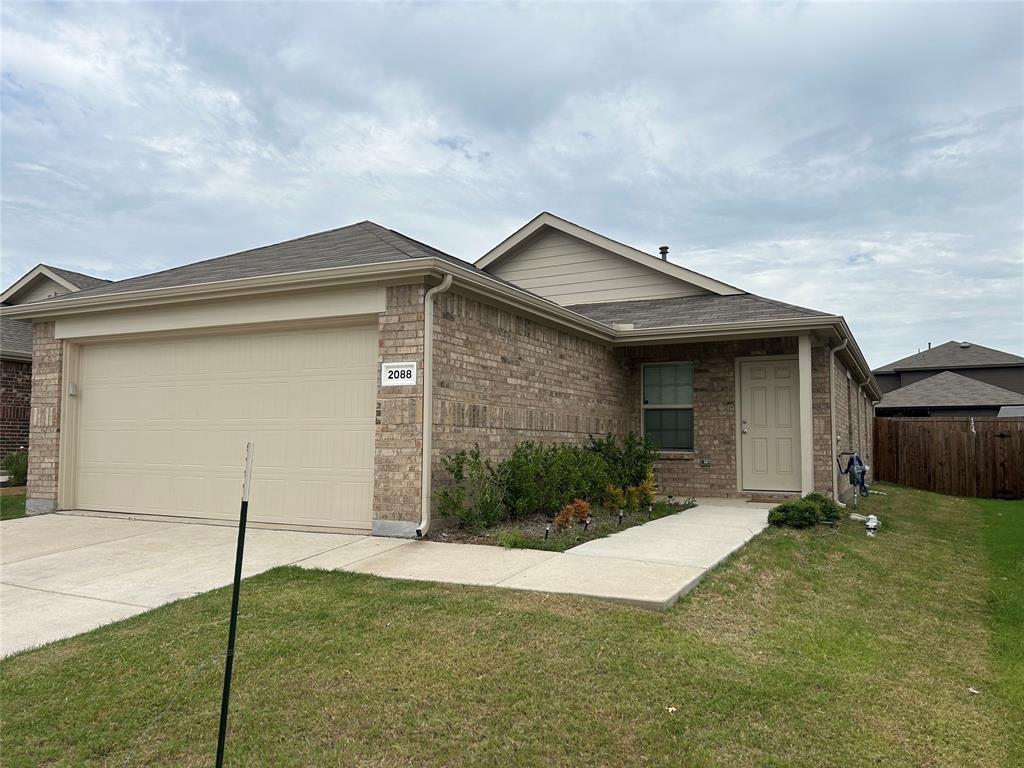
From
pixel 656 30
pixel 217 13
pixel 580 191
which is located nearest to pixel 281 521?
pixel 217 13

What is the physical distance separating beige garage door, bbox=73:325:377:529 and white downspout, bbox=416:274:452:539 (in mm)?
794

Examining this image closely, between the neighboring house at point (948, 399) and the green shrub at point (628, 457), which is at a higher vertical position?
the neighboring house at point (948, 399)

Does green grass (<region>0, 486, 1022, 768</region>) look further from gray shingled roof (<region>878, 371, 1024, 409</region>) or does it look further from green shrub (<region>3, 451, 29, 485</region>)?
gray shingled roof (<region>878, 371, 1024, 409</region>)

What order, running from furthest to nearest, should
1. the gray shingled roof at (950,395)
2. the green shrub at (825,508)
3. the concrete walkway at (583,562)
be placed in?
the gray shingled roof at (950,395), the green shrub at (825,508), the concrete walkway at (583,562)

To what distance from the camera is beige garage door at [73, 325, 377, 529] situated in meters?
8.32

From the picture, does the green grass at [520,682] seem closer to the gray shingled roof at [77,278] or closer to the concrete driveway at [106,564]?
the concrete driveway at [106,564]

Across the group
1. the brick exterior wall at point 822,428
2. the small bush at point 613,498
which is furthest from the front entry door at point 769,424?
the small bush at point 613,498

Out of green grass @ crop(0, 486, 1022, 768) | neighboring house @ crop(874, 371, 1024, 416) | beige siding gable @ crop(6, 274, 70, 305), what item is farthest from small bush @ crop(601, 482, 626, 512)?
neighboring house @ crop(874, 371, 1024, 416)

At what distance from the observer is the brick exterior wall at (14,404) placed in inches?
568

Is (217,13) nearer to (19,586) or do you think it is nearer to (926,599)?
(19,586)

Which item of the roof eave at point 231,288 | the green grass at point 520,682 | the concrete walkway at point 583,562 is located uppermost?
the roof eave at point 231,288

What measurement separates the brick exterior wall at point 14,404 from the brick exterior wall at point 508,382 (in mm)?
10842

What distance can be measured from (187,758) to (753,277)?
86.4 ft

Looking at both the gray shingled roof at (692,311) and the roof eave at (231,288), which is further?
the gray shingled roof at (692,311)
